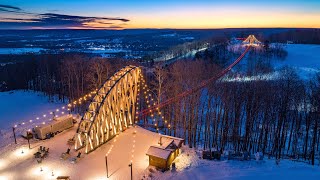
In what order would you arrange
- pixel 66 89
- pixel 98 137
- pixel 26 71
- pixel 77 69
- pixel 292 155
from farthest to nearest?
pixel 26 71
pixel 66 89
pixel 77 69
pixel 292 155
pixel 98 137

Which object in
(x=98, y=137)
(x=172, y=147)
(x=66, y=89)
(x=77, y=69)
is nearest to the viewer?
(x=172, y=147)

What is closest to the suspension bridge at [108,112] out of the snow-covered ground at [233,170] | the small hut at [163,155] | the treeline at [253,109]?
the treeline at [253,109]

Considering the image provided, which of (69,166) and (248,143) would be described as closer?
(69,166)

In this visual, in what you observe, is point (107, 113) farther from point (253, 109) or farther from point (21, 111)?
point (21, 111)

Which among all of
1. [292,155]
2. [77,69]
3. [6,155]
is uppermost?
[77,69]

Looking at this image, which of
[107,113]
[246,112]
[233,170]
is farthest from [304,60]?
[107,113]

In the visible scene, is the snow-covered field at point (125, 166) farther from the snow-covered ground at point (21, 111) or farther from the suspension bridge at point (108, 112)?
the snow-covered ground at point (21, 111)

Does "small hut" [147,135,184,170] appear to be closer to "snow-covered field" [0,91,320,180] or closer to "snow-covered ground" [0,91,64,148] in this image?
"snow-covered field" [0,91,320,180]

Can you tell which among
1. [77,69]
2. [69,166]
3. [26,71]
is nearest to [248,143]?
[69,166]

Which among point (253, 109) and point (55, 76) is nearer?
point (253, 109)

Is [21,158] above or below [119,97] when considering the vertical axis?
below

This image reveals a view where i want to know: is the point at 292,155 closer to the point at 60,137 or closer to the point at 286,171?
the point at 286,171
